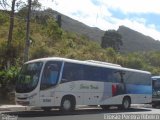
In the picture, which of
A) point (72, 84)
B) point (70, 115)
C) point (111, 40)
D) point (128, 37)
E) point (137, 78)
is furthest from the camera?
point (128, 37)

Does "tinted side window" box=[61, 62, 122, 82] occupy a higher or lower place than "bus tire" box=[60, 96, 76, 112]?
higher

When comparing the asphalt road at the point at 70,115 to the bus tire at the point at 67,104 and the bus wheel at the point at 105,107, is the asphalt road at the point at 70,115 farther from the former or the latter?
the bus wheel at the point at 105,107

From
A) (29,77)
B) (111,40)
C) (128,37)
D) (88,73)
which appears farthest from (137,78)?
(128,37)

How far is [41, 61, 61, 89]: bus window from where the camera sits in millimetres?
23359

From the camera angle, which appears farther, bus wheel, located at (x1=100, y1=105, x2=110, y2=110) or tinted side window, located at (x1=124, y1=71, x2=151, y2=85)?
tinted side window, located at (x1=124, y1=71, x2=151, y2=85)

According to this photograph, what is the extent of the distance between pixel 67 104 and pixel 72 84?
115cm

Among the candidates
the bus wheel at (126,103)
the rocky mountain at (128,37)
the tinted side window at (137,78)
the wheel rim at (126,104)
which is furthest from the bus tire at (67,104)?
the rocky mountain at (128,37)

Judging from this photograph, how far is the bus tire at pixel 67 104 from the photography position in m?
24.2

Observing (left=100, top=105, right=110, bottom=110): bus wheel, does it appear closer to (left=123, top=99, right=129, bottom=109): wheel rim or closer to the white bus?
the white bus

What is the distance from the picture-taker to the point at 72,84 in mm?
24859

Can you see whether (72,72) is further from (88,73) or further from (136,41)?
(136,41)

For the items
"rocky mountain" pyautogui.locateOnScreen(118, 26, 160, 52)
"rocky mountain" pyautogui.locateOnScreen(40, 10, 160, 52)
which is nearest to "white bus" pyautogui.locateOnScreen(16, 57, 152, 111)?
"rocky mountain" pyautogui.locateOnScreen(40, 10, 160, 52)

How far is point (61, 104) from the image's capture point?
2420 centimetres

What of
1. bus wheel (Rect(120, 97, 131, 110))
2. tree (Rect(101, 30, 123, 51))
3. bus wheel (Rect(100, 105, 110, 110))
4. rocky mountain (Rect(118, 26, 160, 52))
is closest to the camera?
bus wheel (Rect(100, 105, 110, 110))
